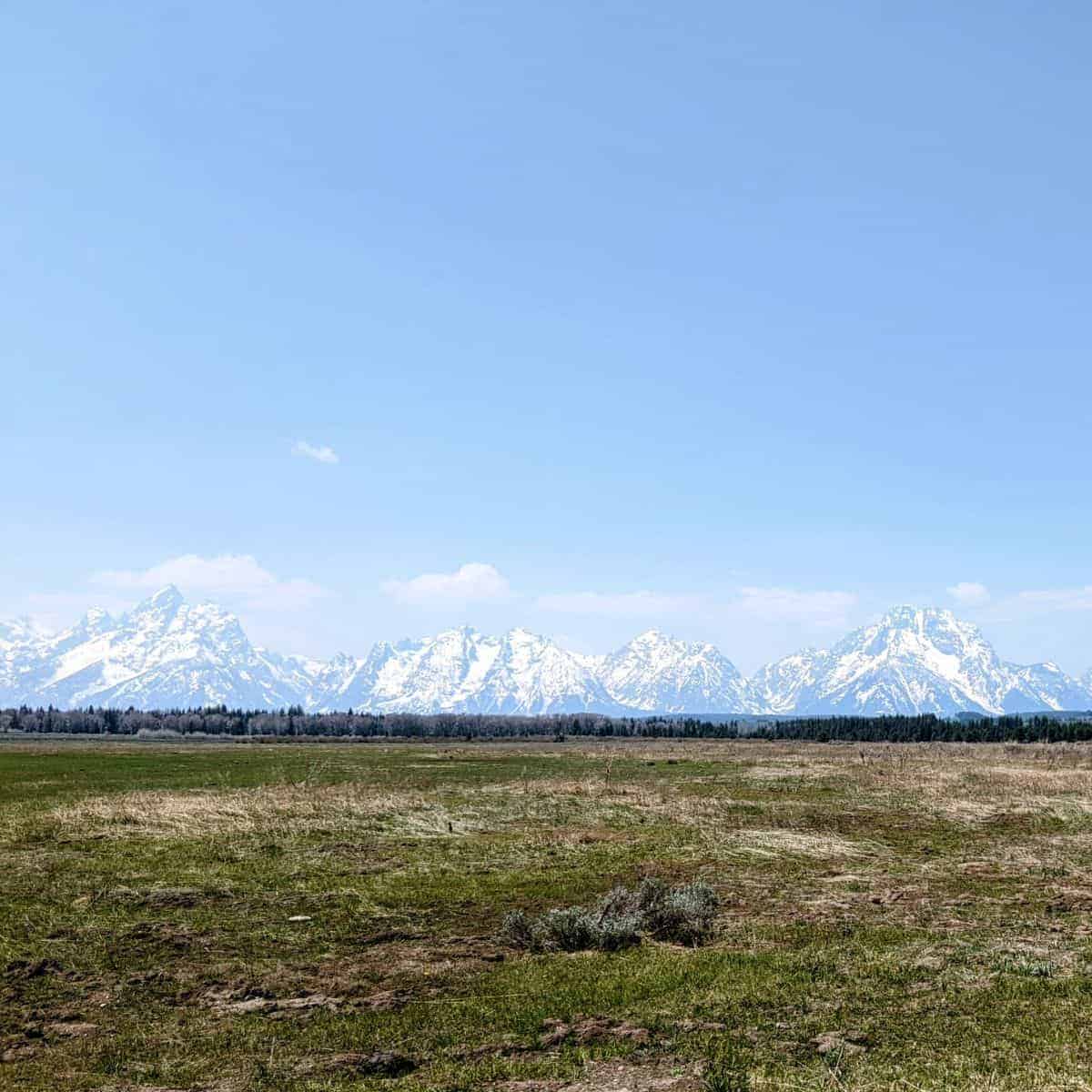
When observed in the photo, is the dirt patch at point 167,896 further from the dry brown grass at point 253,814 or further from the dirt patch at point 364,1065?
the dirt patch at point 364,1065

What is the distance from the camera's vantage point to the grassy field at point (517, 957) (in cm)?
992

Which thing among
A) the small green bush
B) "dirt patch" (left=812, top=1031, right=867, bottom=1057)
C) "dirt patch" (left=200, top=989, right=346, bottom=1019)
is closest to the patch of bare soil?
"dirt patch" (left=812, top=1031, right=867, bottom=1057)

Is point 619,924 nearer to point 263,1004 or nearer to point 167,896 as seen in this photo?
point 263,1004

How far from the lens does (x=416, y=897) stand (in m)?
18.6

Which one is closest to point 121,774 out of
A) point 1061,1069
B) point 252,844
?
point 252,844

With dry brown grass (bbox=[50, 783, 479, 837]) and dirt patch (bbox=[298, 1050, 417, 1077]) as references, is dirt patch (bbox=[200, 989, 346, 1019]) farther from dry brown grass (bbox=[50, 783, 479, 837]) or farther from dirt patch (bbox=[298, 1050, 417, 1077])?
dry brown grass (bbox=[50, 783, 479, 837])

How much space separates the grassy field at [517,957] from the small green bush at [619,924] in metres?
0.49

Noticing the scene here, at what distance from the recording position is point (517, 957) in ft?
47.3

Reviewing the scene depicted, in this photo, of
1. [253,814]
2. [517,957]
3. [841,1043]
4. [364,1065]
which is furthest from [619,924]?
[253,814]

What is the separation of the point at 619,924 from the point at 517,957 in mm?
1879

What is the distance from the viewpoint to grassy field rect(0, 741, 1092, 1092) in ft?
32.6

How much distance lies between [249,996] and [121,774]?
165ft

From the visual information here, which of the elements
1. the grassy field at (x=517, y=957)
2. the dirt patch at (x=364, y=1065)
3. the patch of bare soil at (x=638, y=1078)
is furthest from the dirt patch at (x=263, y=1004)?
the patch of bare soil at (x=638, y=1078)

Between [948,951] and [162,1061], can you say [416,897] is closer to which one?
[162,1061]
